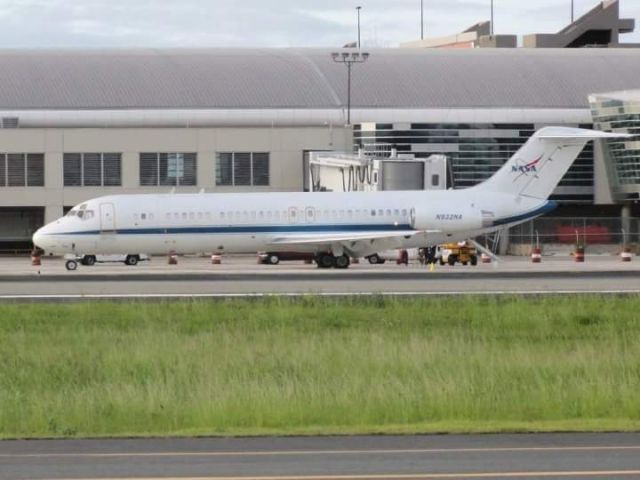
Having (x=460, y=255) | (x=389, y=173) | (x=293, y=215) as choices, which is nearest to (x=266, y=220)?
(x=293, y=215)

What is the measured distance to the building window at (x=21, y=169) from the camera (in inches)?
3514

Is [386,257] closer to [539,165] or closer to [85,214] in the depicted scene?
[539,165]

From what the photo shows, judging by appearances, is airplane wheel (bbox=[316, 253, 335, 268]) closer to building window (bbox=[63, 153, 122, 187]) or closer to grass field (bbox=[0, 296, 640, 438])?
grass field (bbox=[0, 296, 640, 438])

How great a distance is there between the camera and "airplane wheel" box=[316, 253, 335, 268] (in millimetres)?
61094

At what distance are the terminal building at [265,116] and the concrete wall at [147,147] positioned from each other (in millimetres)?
86

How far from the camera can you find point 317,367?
24250 millimetres

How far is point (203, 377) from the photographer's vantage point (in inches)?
909

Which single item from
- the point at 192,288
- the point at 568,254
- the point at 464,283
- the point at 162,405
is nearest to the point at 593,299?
the point at 464,283

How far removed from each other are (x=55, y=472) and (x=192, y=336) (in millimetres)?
14452

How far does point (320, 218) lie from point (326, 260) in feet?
6.40

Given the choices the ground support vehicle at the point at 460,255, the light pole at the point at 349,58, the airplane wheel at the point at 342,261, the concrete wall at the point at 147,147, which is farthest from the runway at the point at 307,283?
the light pole at the point at 349,58

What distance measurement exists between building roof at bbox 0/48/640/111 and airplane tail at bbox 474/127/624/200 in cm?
4043

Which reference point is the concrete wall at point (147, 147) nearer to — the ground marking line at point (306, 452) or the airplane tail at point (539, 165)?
the airplane tail at point (539, 165)

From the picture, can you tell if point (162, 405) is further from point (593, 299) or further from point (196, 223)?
point (196, 223)
